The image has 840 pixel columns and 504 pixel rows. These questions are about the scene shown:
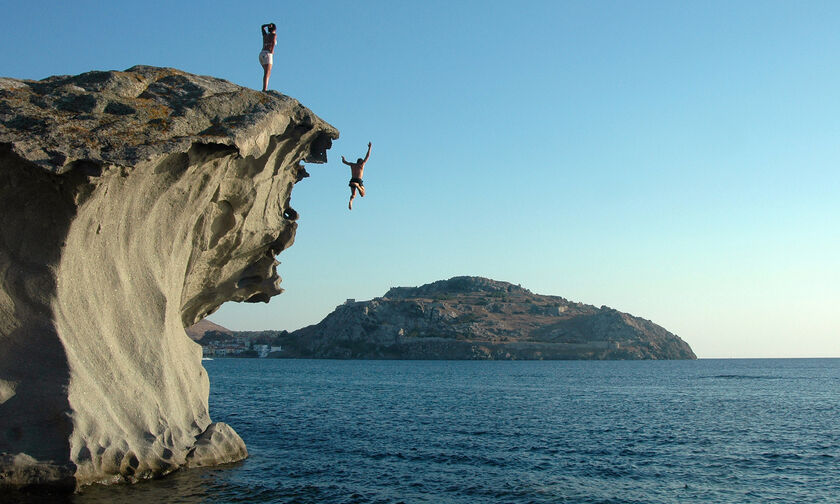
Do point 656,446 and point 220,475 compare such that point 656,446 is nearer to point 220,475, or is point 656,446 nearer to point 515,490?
point 515,490

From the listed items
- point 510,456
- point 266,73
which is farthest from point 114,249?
point 510,456

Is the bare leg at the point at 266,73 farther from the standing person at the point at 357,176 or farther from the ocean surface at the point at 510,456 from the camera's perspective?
the ocean surface at the point at 510,456

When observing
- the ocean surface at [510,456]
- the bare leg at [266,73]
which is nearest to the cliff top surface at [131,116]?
the bare leg at [266,73]

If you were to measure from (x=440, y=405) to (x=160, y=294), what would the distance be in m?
33.1

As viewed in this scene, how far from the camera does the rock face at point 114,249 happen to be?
16.0m

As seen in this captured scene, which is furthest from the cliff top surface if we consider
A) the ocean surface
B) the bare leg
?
the ocean surface

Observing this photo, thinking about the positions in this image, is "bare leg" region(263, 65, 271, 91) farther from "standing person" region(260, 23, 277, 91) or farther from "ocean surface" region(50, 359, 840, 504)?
"ocean surface" region(50, 359, 840, 504)

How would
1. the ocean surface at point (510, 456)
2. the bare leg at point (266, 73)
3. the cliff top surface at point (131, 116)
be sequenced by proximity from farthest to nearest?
the bare leg at point (266, 73), the ocean surface at point (510, 456), the cliff top surface at point (131, 116)

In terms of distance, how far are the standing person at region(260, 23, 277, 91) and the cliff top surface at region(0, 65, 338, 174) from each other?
114cm

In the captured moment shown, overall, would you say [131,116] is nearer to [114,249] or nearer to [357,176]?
[114,249]

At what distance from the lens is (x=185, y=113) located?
18891 mm

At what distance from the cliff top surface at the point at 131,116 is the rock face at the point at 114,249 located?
0.04 m

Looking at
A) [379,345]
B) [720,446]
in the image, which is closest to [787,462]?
[720,446]

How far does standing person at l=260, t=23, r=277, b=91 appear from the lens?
22.5m
